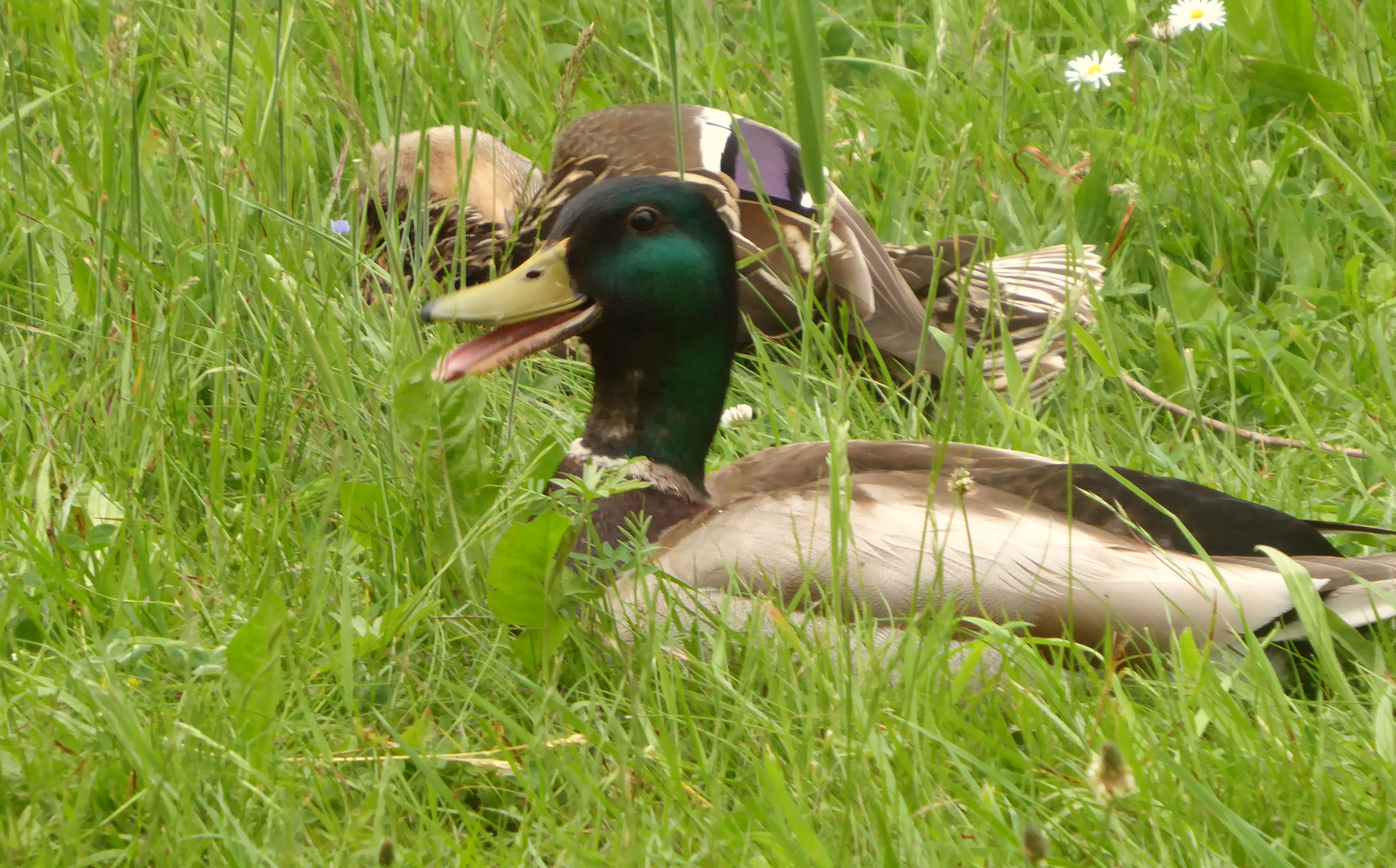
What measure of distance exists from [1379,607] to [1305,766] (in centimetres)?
54

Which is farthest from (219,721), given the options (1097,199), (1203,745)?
(1097,199)

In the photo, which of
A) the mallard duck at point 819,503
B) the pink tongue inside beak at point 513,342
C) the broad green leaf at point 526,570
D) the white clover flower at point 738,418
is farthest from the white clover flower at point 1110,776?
the white clover flower at point 738,418

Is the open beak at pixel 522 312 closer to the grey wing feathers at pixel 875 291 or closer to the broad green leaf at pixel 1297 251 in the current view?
the grey wing feathers at pixel 875 291

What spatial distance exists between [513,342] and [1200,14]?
2.75 metres

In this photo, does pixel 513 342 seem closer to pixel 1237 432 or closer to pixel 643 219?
pixel 643 219

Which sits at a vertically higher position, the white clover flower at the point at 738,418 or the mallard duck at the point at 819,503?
the mallard duck at the point at 819,503

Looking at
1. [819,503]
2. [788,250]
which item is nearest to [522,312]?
[819,503]

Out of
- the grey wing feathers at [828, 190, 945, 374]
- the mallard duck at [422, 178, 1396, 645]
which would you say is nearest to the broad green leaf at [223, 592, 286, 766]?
the mallard duck at [422, 178, 1396, 645]

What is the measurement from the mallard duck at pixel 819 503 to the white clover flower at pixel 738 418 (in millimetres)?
551

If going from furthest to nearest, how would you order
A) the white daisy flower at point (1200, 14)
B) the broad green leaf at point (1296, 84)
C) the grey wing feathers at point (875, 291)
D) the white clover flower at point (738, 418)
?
the white daisy flower at point (1200, 14), the broad green leaf at point (1296, 84), the grey wing feathers at point (875, 291), the white clover flower at point (738, 418)

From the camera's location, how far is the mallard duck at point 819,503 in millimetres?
2447

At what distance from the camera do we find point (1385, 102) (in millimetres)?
4488

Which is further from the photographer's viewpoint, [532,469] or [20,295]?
[20,295]

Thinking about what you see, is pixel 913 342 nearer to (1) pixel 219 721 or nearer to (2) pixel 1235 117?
(2) pixel 1235 117
